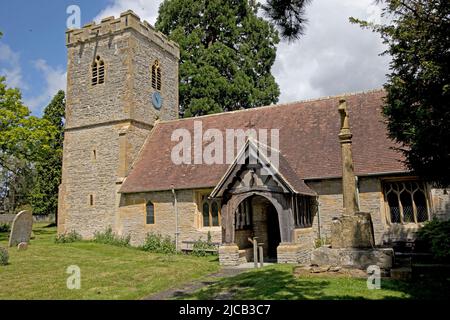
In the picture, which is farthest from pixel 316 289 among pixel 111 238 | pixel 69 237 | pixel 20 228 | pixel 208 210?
pixel 69 237

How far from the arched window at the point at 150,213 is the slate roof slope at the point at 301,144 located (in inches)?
37.7

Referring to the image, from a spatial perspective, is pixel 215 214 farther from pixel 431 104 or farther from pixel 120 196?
pixel 431 104

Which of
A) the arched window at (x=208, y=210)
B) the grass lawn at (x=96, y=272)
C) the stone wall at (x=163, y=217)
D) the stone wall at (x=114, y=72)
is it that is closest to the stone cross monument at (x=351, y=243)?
the grass lawn at (x=96, y=272)

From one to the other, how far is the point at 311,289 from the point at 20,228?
52.7 ft

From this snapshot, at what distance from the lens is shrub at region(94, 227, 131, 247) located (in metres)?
20.3

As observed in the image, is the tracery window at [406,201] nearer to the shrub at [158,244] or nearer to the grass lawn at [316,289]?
the grass lawn at [316,289]

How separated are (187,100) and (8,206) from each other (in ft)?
141

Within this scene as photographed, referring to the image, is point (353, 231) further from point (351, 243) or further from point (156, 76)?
point (156, 76)

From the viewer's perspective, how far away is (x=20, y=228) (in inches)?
736

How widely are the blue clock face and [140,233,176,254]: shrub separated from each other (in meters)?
9.03

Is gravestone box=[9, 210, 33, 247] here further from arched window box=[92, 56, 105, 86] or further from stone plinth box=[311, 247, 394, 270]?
stone plinth box=[311, 247, 394, 270]

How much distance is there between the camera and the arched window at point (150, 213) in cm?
1991

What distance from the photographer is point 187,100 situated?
32.1m

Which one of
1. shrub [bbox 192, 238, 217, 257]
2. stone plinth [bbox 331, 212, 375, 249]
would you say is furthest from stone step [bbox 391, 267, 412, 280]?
shrub [bbox 192, 238, 217, 257]
